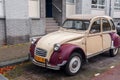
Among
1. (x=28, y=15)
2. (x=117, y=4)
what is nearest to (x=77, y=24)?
(x=28, y=15)

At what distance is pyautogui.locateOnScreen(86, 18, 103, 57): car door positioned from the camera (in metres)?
7.42

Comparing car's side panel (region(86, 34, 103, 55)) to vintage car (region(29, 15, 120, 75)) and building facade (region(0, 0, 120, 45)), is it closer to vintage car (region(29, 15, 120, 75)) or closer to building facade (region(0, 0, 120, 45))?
vintage car (region(29, 15, 120, 75))

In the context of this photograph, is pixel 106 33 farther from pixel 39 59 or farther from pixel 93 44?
pixel 39 59

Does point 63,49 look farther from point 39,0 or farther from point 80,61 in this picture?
point 39,0

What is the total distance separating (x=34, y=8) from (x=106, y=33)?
5.73 metres

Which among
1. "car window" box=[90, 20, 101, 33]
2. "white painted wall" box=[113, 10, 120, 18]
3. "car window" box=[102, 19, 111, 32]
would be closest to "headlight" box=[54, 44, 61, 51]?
"car window" box=[90, 20, 101, 33]

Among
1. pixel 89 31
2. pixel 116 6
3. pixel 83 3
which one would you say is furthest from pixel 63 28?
pixel 116 6

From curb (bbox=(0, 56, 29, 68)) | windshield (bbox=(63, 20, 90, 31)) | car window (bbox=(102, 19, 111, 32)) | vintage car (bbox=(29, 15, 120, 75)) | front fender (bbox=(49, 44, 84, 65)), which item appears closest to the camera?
front fender (bbox=(49, 44, 84, 65))

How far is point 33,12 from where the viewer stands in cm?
1271

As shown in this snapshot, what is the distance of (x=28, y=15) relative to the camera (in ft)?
39.6

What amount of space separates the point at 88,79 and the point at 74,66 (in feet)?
2.04

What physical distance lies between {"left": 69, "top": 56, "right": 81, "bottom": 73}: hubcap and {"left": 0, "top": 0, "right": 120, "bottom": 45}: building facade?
5409 mm

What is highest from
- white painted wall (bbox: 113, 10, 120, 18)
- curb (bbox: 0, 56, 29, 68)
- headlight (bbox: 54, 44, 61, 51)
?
white painted wall (bbox: 113, 10, 120, 18)

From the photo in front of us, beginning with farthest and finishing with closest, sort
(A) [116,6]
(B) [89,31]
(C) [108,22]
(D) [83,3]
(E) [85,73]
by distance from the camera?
(A) [116,6], (D) [83,3], (C) [108,22], (B) [89,31], (E) [85,73]
